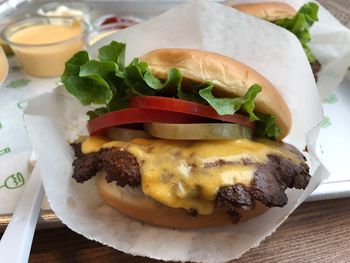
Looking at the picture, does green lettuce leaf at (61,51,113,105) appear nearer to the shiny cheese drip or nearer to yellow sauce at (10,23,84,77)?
the shiny cheese drip

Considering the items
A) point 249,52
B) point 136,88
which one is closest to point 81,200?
point 136,88

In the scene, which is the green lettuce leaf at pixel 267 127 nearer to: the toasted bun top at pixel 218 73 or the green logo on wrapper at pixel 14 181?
the toasted bun top at pixel 218 73

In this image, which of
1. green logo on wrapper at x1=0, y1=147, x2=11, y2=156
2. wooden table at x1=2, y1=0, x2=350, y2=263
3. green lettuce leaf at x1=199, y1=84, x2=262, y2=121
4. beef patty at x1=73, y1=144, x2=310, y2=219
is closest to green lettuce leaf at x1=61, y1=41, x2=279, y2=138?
green lettuce leaf at x1=199, y1=84, x2=262, y2=121

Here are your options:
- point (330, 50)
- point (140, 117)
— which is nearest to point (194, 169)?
point (140, 117)

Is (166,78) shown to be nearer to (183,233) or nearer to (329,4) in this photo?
(183,233)

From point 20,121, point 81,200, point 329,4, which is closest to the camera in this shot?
point 81,200

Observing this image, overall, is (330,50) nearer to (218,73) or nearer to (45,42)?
(218,73)
